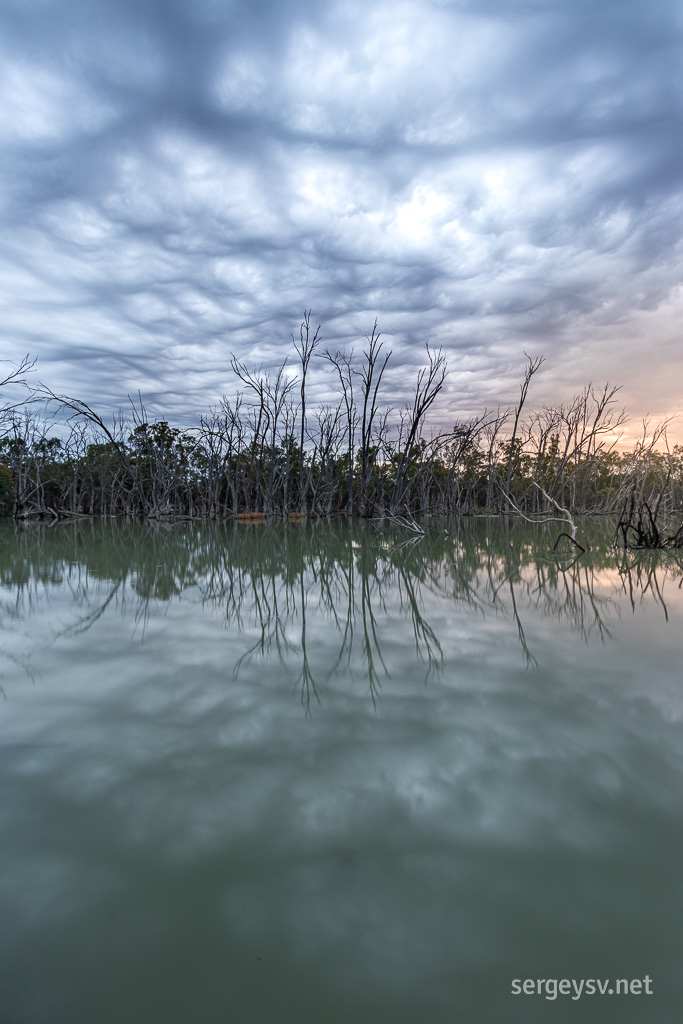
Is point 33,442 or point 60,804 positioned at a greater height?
point 33,442

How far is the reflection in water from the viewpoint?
380cm

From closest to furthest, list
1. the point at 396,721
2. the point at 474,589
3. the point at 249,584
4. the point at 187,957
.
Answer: the point at 187,957
the point at 396,721
the point at 474,589
the point at 249,584

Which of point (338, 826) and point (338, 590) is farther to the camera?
point (338, 590)

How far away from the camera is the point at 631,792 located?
1.91 m

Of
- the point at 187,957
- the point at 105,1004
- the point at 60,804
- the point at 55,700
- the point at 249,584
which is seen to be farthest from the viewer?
the point at 249,584

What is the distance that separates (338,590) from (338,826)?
451cm

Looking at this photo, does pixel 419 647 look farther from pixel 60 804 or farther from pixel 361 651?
pixel 60 804

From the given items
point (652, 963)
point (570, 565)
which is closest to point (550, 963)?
point (652, 963)

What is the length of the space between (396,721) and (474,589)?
3.91m

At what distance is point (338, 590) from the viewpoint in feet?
20.4

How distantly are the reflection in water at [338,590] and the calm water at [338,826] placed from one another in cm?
8

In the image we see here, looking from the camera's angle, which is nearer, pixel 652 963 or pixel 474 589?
pixel 652 963

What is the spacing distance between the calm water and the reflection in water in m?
0.08

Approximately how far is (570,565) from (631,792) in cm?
677
